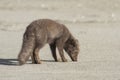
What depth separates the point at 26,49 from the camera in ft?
47.9

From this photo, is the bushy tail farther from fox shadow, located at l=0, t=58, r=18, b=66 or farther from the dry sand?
fox shadow, located at l=0, t=58, r=18, b=66

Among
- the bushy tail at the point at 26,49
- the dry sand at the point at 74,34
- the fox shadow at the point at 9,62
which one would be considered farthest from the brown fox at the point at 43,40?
the fox shadow at the point at 9,62

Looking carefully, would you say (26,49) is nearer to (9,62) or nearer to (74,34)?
(9,62)

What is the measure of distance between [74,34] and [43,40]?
684 cm

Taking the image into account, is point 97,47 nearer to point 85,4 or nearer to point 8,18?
point 8,18

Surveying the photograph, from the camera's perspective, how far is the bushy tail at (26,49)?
47.6 feet

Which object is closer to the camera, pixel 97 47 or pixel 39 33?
pixel 39 33

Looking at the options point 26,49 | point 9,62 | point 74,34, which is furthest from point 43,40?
point 74,34

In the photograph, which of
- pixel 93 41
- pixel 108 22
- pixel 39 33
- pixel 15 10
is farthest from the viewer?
pixel 15 10

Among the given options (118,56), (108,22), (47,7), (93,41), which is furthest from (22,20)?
(118,56)

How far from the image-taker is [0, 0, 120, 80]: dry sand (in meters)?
13.6

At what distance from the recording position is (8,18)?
89.5ft

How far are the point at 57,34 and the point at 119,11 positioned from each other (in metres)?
15.8

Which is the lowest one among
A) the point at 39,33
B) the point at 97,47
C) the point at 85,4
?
the point at 85,4
